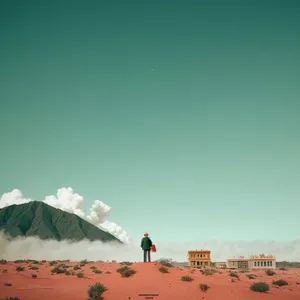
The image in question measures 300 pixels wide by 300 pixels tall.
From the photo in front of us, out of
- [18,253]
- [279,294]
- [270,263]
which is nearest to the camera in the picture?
[279,294]

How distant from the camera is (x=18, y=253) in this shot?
18362cm

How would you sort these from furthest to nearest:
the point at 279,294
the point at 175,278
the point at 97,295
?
the point at 175,278
the point at 279,294
the point at 97,295

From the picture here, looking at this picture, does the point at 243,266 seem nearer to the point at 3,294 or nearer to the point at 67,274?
the point at 67,274

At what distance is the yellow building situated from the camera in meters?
98.1

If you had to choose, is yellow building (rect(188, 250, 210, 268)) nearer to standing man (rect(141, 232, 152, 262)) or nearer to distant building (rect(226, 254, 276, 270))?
distant building (rect(226, 254, 276, 270))

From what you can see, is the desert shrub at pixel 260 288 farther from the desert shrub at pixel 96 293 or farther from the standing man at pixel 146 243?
the desert shrub at pixel 96 293

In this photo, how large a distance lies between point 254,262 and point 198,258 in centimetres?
1674

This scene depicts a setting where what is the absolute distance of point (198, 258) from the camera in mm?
99375

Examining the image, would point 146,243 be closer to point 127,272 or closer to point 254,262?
point 127,272

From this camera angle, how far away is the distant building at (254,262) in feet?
311

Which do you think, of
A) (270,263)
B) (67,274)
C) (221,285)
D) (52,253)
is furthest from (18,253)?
(221,285)

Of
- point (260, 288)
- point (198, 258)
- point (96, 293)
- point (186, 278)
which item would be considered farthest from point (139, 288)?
point (198, 258)

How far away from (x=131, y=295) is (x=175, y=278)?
6928mm

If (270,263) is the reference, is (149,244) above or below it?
above
